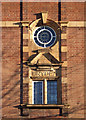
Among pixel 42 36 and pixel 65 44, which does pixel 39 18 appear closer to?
pixel 42 36

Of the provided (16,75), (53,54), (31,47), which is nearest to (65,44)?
(53,54)

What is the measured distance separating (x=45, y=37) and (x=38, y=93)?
3.77m

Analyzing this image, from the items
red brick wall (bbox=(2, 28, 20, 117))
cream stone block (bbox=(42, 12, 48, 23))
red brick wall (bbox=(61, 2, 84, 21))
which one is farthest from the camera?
red brick wall (bbox=(61, 2, 84, 21))

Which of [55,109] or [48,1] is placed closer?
[55,109]

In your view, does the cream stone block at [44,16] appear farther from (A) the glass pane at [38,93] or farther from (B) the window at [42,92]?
(A) the glass pane at [38,93]

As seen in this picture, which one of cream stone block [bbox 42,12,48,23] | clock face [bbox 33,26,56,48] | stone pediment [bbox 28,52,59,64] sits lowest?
stone pediment [bbox 28,52,59,64]

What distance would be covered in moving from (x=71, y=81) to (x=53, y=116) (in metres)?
2.51

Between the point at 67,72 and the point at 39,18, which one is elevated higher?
the point at 39,18

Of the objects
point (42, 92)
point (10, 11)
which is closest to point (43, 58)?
point (42, 92)

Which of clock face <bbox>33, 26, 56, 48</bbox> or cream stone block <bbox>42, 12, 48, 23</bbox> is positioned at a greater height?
cream stone block <bbox>42, 12, 48, 23</bbox>

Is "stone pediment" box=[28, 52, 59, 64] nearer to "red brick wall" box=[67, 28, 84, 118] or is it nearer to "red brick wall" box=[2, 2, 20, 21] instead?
"red brick wall" box=[67, 28, 84, 118]

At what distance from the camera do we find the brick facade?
1888cm

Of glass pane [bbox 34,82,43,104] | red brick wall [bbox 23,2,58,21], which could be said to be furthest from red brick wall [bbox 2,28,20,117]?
red brick wall [bbox 23,2,58,21]

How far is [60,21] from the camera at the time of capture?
19.5m
